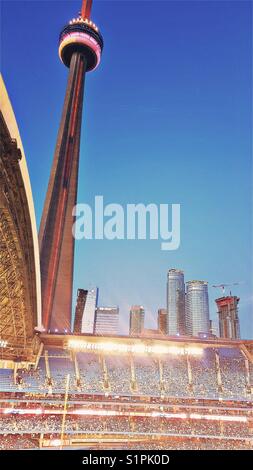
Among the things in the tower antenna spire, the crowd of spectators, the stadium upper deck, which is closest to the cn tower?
the tower antenna spire

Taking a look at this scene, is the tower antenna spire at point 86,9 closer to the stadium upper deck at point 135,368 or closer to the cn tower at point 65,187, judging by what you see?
the cn tower at point 65,187

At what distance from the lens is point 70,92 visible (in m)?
97.4

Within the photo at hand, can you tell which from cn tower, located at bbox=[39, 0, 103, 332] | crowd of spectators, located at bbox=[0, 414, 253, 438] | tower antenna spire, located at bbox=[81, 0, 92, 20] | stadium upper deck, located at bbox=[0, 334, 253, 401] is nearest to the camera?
crowd of spectators, located at bbox=[0, 414, 253, 438]

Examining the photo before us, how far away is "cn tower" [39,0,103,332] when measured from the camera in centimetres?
8538

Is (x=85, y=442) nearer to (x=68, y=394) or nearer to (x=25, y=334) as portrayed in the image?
(x=68, y=394)

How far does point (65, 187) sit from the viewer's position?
95.5 m

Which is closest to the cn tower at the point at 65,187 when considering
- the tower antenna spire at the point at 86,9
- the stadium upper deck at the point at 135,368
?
the tower antenna spire at the point at 86,9

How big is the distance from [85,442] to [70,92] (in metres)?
86.2

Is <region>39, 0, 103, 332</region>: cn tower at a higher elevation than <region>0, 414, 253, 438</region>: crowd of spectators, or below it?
higher

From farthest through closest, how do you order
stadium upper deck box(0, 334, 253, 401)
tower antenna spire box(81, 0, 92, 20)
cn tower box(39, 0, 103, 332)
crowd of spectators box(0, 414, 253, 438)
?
tower antenna spire box(81, 0, 92, 20) → cn tower box(39, 0, 103, 332) → stadium upper deck box(0, 334, 253, 401) → crowd of spectators box(0, 414, 253, 438)

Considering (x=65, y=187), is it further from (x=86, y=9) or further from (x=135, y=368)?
(x=86, y=9)

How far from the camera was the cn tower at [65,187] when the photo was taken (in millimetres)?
85375

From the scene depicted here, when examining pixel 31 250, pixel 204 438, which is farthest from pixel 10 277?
pixel 204 438

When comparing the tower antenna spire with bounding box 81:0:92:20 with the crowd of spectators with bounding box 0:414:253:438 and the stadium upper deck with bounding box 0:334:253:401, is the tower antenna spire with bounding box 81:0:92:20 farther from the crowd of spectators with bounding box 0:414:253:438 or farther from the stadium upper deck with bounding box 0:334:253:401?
the crowd of spectators with bounding box 0:414:253:438
